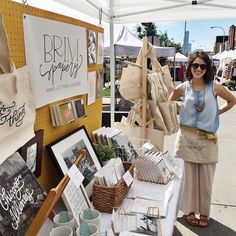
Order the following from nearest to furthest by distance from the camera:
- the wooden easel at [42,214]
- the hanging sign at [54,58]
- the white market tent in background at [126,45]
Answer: the wooden easel at [42,214], the hanging sign at [54,58], the white market tent in background at [126,45]

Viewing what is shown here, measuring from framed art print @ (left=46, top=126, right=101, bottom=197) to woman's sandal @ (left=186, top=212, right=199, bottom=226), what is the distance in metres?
1.29

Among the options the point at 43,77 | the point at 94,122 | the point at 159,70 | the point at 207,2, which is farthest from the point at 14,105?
the point at 207,2

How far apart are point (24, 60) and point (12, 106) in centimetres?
31

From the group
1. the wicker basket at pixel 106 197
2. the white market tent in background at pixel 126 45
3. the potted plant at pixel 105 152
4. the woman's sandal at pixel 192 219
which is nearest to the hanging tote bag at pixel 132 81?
the potted plant at pixel 105 152

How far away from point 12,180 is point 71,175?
8.3 inches

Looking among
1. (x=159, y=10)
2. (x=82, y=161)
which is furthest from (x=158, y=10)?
(x=82, y=161)

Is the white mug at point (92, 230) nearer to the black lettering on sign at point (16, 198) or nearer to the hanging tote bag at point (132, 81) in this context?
the black lettering on sign at point (16, 198)

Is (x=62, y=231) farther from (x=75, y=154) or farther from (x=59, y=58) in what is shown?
(x=59, y=58)

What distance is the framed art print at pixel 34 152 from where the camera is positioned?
125 cm

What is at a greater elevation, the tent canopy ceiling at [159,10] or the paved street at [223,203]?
the tent canopy ceiling at [159,10]

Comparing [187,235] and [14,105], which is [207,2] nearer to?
[187,235]

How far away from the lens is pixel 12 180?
1055 mm

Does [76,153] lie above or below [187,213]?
above

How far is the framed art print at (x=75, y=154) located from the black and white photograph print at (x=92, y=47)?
468 millimetres
